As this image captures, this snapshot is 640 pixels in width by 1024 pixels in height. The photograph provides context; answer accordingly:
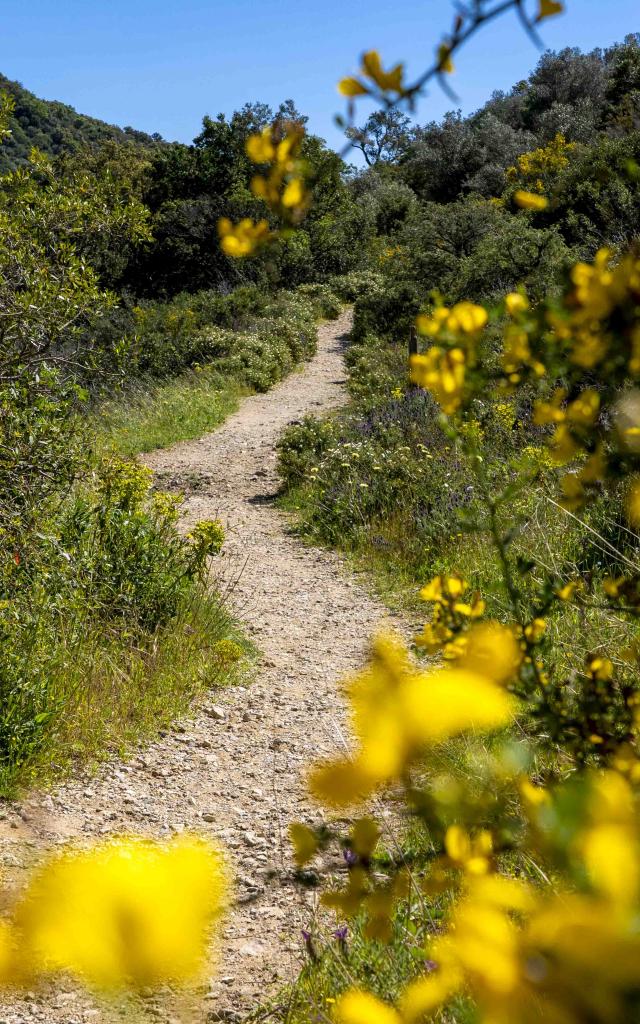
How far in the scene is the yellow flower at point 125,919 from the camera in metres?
0.48

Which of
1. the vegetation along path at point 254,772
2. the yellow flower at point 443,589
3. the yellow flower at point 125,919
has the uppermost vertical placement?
the yellow flower at point 125,919

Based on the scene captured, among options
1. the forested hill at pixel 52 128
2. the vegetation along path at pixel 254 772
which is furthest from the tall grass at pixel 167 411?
the forested hill at pixel 52 128

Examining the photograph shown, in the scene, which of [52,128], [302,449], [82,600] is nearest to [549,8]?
[82,600]

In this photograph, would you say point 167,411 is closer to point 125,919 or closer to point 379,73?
point 379,73

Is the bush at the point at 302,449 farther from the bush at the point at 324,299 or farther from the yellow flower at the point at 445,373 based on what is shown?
the bush at the point at 324,299

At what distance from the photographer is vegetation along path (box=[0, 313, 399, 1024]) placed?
2.41m

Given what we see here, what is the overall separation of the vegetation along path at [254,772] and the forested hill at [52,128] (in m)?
47.5

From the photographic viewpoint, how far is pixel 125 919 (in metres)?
0.51

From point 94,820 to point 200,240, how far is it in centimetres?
1964

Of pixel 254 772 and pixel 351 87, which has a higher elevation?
pixel 351 87

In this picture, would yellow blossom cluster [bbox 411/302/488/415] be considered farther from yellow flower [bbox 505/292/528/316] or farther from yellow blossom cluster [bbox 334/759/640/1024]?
yellow blossom cluster [bbox 334/759/640/1024]

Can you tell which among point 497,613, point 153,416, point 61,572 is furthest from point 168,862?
point 153,416

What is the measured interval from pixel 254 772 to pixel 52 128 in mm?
60266

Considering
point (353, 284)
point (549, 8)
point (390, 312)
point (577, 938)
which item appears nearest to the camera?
point (577, 938)
